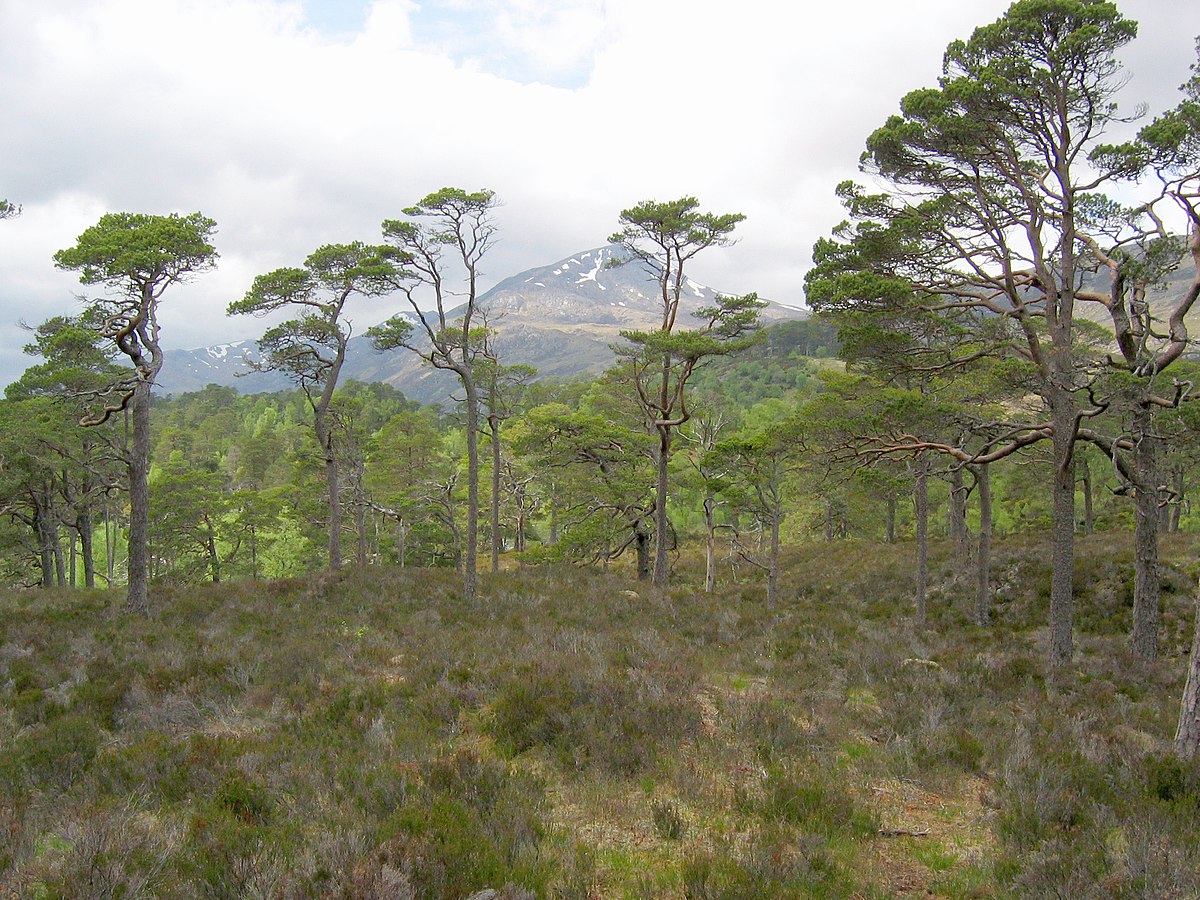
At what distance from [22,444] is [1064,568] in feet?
91.1

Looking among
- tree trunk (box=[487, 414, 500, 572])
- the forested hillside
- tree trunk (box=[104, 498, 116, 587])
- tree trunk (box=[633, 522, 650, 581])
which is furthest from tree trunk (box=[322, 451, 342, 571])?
tree trunk (box=[104, 498, 116, 587])

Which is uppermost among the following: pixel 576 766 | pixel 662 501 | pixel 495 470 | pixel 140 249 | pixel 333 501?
pixel 140 249

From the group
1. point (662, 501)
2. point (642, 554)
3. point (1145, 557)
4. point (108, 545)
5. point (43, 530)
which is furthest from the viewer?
point (108, 545)

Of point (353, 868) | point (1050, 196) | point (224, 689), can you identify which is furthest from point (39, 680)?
point (1050, 196)

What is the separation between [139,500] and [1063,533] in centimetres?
1910

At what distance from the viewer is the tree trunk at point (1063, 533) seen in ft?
36.3

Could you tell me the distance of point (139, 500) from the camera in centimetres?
1395

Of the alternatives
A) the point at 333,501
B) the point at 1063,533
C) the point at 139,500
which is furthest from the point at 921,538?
the point at 139,500

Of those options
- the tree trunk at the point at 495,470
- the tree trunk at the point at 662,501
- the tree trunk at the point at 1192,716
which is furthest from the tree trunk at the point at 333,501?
the tree trunk at the point at 1192,716

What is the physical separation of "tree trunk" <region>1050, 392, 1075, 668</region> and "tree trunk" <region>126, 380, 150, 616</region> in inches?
718

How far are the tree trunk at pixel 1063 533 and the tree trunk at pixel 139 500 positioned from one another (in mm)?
18239

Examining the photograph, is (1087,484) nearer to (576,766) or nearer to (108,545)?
(576,766)

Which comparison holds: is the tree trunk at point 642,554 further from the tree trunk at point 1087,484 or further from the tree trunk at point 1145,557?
the tree trunk at point 1087,484

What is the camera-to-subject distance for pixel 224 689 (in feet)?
29.1
